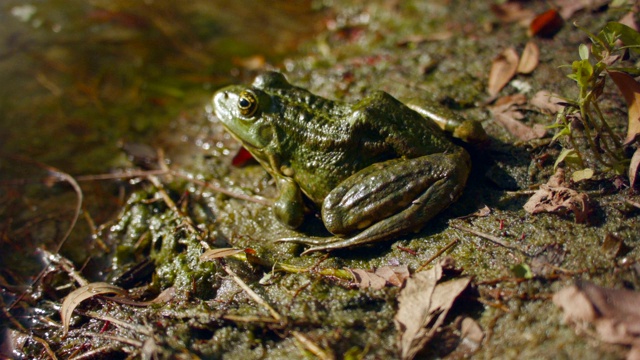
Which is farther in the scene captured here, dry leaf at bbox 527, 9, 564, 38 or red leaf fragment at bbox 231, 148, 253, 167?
dry leaf at bbox 527, 9, 564, 38

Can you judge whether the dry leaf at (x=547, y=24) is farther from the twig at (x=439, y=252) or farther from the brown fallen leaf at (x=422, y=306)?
the brown fallen leaf at (x=422, y=306)

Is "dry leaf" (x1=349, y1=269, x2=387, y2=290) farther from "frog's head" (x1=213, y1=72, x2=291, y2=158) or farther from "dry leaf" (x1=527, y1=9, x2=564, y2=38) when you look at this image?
"dry leaf" (x1=527, y1=9, x2=564, y2=38)

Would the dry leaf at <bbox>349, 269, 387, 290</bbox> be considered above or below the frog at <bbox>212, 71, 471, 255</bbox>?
below

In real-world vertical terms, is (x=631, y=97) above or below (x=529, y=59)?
above

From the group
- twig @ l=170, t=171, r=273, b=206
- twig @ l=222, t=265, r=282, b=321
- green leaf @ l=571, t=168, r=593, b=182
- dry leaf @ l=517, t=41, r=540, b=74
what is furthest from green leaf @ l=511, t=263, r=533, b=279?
dry leaf @ l=517, t=41, r=540, b=74

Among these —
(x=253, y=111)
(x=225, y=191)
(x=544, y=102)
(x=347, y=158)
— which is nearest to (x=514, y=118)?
(x=544, y=102)

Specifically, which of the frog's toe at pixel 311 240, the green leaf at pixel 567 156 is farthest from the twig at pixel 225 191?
the green leaf at pixel 567 156

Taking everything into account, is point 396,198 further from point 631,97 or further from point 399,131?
point 631,97

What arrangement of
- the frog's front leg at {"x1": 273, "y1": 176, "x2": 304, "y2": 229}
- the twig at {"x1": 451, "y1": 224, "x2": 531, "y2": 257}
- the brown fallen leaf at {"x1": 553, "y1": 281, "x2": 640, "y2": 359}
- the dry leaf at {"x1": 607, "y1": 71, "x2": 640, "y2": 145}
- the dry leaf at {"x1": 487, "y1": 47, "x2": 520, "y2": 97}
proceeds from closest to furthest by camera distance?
the brown fallen leaf at {"x1": 553, "y1": 281, "x2": 640, "y2": 359} < the twig at {"x1": 451, "y1": 224, "x2": 531, "y2": 257} < the dry leaf at {"x1": 607, "y1": 71, "x2": 640, "y2": 145} < the frog's front leg at {"x1": 273, "y1": 176, "x2": 304, "y2": 229} < the dry leaf at {"x1": 487, "y1": 47, "x2": 520, "y2": 97}
